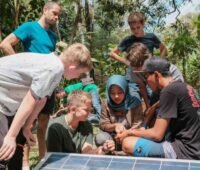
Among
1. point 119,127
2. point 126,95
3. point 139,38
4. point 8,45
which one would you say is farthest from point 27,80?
point 139,38

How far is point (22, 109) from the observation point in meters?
2.37

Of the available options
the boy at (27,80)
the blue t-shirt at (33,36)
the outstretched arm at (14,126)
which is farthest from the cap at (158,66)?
the blue t-shirt at (33,36)

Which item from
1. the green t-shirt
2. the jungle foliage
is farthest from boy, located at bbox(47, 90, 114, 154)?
the jungle foliage

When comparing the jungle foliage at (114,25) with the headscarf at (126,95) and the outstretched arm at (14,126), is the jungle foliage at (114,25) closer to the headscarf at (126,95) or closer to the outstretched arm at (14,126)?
the headscarf at (126,95)

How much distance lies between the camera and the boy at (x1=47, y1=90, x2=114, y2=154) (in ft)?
10.3

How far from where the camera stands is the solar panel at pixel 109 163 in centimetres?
226

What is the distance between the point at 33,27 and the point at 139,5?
10.3m

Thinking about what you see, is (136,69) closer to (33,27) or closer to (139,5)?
(33,27)

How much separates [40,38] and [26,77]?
5.00ft

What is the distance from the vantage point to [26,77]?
249 centimetres

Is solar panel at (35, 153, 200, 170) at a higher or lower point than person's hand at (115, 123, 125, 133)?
higher

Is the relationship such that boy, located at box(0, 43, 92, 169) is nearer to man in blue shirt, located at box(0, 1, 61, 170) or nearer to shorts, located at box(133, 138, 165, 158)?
shorts, located at box(133, 138, 165, 158)

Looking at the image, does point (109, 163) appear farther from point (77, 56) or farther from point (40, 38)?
point (40, 38)

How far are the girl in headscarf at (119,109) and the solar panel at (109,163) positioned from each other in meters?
1.55
